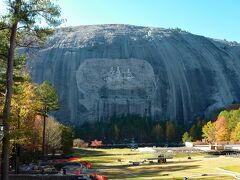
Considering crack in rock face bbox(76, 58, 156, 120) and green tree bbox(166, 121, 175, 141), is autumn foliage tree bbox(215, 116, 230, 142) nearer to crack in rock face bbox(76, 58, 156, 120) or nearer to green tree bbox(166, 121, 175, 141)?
green tree bbox(166, 121, 175, 141)

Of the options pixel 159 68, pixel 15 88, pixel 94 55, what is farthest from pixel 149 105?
pixel 15 88

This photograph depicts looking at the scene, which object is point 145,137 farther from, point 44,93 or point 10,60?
point 10,60

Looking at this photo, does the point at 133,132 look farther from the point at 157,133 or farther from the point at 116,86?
the point at 116,86

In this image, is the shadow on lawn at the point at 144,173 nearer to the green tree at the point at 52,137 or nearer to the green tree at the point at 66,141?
the green tree at the point at 52,137

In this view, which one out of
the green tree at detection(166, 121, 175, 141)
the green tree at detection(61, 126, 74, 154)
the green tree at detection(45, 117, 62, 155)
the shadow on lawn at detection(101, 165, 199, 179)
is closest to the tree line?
the green tree at detection(166, 121, 175, 141)

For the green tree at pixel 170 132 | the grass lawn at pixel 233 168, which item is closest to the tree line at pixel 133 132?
the green tree at pixel 170 132

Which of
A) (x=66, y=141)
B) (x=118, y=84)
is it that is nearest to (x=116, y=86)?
(x=118, y=84)

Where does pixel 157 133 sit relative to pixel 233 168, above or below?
above
